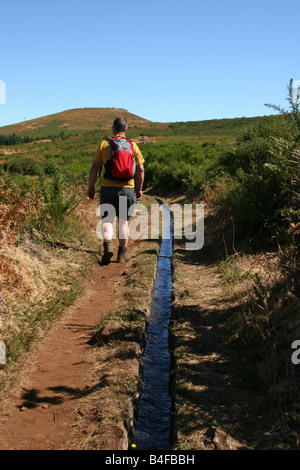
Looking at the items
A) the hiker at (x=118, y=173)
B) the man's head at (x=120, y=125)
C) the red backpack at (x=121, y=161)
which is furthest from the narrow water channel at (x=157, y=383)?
the man's head at (x=120, y=125)

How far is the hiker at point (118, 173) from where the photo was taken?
20.5 feet

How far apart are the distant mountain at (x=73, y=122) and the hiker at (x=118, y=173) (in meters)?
103

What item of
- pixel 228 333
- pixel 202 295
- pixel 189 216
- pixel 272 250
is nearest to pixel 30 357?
pixel 228 333

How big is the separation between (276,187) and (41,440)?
16.8 feet

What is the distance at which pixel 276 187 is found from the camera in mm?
6777

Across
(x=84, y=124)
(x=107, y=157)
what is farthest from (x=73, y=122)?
(x=107, y=157)

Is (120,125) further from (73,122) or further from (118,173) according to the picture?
(73,122)

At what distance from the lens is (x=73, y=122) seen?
12112 centimetres

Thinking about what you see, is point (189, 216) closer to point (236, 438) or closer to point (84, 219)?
point (84, 219)

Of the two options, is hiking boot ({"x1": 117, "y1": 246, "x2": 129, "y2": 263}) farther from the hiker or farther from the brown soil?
the brown soil

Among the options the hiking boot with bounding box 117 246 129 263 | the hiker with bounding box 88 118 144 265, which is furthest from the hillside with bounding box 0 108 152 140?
the hiker with bounding box 88 118 144 265
